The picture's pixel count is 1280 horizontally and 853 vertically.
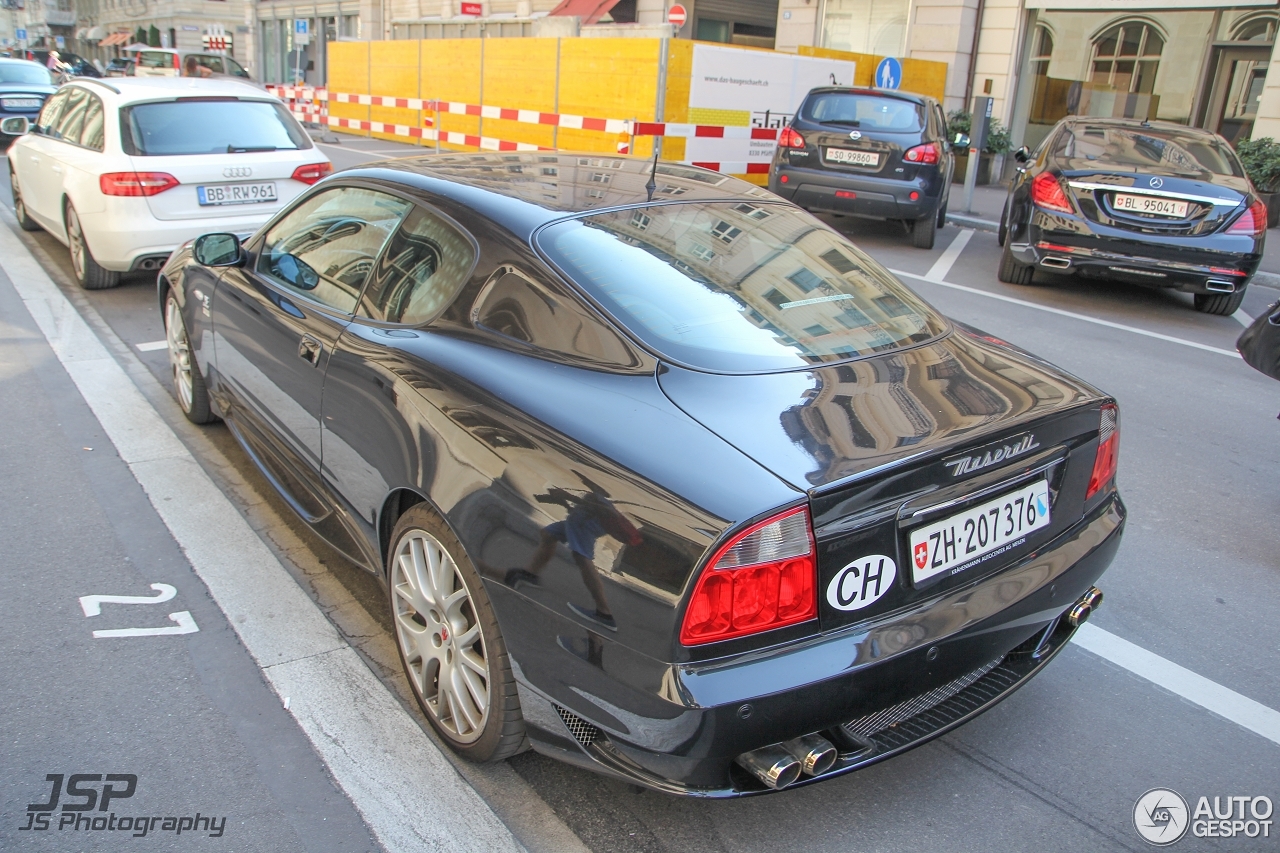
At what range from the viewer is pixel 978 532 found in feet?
7.72

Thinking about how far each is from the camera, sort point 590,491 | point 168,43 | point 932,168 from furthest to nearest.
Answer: point 168,43
point 932,168
point 590,491

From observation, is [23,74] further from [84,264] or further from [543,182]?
[543,182]

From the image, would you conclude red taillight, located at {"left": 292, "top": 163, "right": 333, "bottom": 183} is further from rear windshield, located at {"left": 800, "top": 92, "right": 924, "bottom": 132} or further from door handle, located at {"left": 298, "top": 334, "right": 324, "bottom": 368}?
rear windshield, located at {"left": 800, "top": 92, "right": 924, "bottom": 132}

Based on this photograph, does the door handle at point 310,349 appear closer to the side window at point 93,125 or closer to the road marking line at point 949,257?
the side window at point 93,125

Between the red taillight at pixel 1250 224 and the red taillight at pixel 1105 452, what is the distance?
6379 millimetres

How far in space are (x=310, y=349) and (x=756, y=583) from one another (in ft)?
6.26

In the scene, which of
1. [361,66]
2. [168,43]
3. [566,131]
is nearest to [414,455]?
[566,131]

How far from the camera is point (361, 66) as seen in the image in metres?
23.6

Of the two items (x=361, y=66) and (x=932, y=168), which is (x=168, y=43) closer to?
(x=361, y=66)

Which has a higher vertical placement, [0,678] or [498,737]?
[498,737]

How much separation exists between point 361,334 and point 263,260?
1104 mm

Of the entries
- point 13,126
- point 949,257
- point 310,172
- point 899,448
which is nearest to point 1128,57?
point 949,257

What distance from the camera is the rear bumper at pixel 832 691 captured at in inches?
80.2

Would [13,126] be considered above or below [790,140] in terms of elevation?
below
